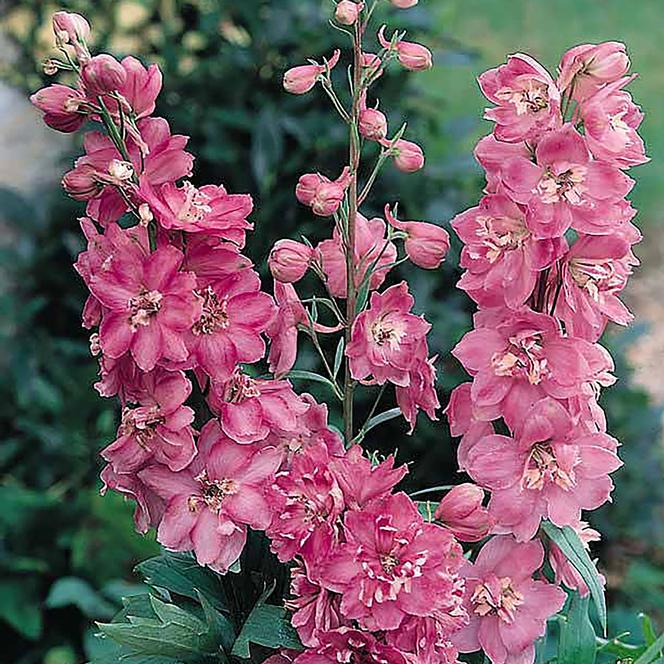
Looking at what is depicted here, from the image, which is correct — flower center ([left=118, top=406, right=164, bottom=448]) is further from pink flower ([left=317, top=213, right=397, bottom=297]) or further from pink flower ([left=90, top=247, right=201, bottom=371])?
pink flower ([left=317, top=213, right=397, bottom=297])

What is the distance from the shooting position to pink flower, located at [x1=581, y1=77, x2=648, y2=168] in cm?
86

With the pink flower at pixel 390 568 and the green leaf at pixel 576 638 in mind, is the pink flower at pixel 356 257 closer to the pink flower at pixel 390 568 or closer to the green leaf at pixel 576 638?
the pink flower at pixel 390 568

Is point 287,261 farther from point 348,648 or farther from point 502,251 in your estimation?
point 348,648

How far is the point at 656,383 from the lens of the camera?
352 centimetres

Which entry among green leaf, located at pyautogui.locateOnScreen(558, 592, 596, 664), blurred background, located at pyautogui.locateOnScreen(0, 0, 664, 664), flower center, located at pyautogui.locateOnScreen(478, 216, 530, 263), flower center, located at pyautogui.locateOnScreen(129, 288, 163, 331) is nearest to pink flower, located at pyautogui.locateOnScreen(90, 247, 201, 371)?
flower center, located at pyautogui.locateOnScreen(129, 288, 163, 331)

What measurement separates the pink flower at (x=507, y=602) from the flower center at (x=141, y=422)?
251 mm

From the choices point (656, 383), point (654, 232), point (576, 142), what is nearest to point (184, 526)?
point (576, 142)

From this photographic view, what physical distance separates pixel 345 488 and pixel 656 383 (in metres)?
2.84

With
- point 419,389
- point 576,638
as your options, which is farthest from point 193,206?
point 576,638

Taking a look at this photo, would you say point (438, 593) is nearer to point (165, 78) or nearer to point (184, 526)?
point (184, 526)

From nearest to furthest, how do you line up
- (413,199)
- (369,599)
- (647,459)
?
(369,599) → (413,199) → (647,459)

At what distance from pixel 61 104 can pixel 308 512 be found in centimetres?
32

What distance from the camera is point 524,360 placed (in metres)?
0.86

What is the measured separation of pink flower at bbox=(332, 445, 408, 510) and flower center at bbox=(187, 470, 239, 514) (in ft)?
0.26
